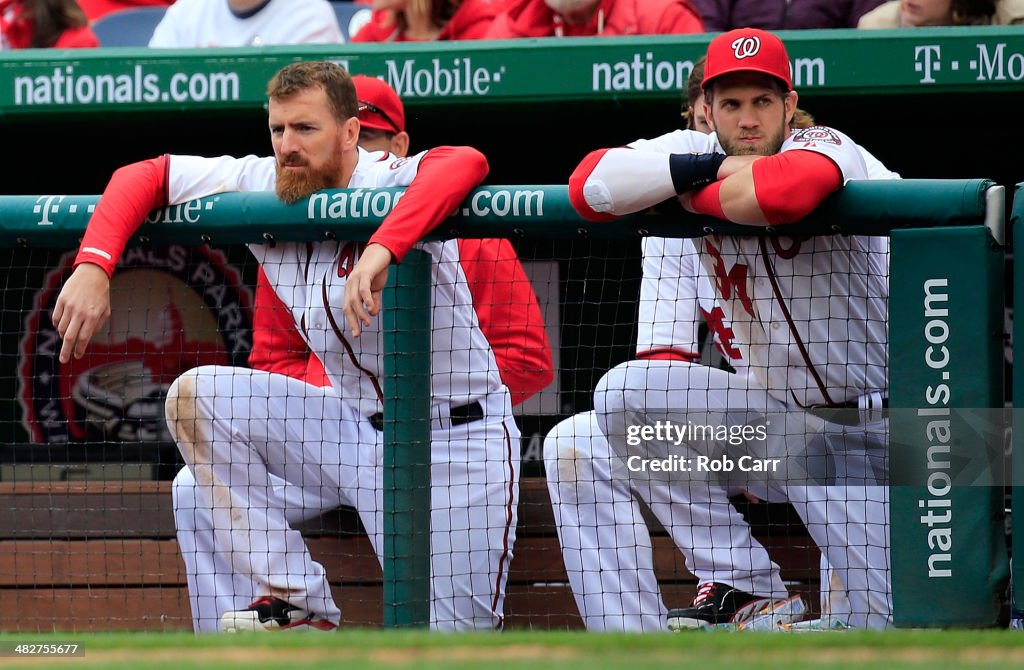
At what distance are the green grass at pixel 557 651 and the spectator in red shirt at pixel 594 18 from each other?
2710mm

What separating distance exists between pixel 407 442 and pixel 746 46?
4.13 ft

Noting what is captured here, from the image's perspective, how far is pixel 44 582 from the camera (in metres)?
4.19

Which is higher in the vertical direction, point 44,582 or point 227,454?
point 227,454

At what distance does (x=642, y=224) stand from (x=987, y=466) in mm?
922

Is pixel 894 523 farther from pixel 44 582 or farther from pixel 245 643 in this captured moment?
pixel 44 582

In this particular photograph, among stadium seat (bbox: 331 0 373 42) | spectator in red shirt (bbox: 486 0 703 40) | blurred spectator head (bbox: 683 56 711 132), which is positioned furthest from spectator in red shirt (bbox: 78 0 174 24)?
blurred spectator head (bbox: 683 56 711 132)

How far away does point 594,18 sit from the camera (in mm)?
4926

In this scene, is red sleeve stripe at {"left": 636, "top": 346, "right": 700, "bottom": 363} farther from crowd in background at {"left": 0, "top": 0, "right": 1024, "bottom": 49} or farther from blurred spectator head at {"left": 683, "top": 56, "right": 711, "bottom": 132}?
crowd in background at {"left": 0, "top": 0, "right": 1024, "bottom": 49}

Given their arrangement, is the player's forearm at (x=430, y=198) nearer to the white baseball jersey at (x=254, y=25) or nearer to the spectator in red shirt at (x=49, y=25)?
the white baseball jersey at (x=254, y=25)

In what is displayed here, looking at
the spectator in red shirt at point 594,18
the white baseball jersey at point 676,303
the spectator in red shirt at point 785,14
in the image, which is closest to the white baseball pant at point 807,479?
the white baseball jersey at point 676,303

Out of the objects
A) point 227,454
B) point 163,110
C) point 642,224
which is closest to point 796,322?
point 642,224

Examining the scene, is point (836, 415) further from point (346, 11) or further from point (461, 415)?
point (346, 11)

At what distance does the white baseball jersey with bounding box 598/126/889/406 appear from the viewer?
3.35 m

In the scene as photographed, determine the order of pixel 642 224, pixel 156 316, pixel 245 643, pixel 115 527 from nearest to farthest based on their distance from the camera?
pixel 245 643 < pixel 642 224 < pixel 115 527 < pixel 156 316
